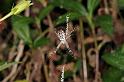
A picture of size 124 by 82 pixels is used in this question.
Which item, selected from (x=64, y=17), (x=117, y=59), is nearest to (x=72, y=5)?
(x=64, y=17)

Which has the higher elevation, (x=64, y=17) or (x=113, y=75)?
(x=64, y=17)

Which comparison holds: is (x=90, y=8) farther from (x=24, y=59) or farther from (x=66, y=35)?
(x=24, y=59)

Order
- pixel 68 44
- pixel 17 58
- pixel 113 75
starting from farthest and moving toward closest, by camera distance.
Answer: pixel 17 58
pixel 68 44
pixel 113 75

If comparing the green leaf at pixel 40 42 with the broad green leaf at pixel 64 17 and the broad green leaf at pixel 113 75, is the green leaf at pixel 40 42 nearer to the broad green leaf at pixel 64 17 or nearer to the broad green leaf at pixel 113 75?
the broad green leaf at pixel 64 17

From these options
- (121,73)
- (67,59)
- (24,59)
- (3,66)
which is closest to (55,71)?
(67,59)

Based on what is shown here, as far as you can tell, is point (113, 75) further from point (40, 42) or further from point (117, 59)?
point (40, 42)

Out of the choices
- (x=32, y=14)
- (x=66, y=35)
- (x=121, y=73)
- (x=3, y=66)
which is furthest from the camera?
(x=32, y=14)
